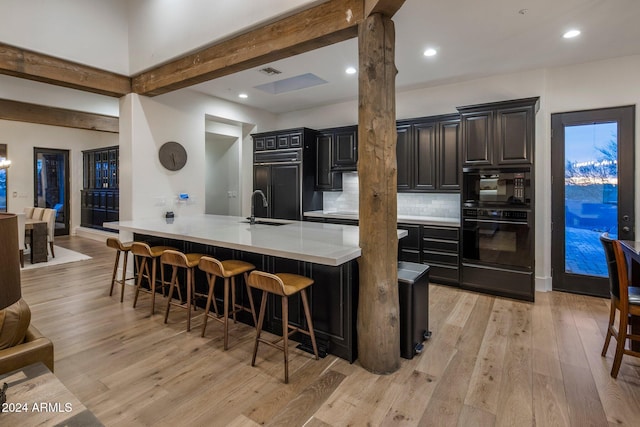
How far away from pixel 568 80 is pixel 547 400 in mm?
3976

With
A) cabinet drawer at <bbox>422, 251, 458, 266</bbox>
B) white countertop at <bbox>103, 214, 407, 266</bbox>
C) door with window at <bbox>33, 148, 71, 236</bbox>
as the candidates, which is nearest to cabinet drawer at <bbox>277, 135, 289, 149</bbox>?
white countertop at <bbox>103, 214, 407, 266</bbox>

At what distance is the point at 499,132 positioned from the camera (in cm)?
417

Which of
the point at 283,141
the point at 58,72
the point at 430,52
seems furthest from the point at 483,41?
the point at 58,72

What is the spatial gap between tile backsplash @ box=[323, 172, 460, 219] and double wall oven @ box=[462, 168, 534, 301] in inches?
25.1

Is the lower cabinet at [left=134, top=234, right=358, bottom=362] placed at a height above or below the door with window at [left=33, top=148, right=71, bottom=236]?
below

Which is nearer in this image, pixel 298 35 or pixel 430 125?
pixel 298 35

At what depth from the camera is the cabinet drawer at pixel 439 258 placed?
455 cm

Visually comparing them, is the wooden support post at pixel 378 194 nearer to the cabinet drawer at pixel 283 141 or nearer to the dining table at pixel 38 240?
the cabinet drawer at pixel 283 141

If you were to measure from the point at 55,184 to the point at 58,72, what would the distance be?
640 cm

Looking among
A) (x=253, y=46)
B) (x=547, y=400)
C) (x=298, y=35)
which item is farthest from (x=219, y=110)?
(x=547, y=400)

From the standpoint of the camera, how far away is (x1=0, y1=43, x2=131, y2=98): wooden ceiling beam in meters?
3.87

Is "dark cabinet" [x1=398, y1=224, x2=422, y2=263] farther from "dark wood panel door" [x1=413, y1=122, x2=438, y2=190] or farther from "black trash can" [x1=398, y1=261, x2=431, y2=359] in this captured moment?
"black trash can" [x1=398, y1=261, x2=431, y2=359]

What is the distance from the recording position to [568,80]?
14.1ft

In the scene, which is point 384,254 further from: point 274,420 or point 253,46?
point 253,46
